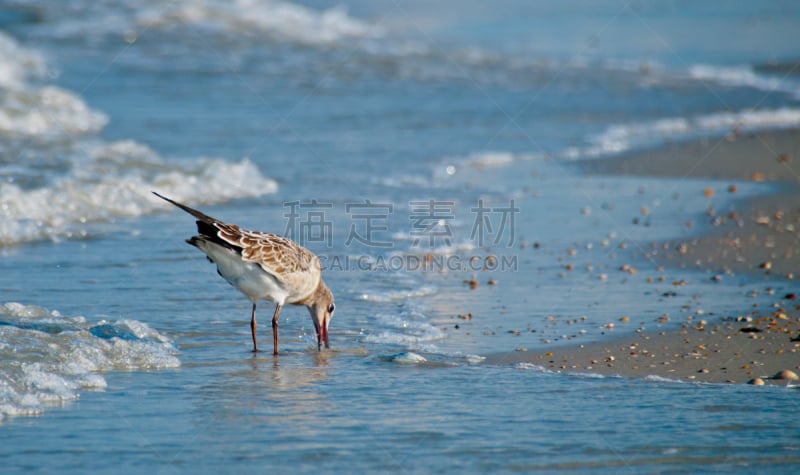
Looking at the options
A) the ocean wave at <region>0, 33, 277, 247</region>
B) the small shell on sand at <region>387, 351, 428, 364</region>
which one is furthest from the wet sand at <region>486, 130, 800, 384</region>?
the ocean wave at <region>0, 33, 277, 247</region>

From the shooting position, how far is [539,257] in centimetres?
971

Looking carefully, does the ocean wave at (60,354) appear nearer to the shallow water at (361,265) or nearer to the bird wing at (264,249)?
the shallow water at (361,265)

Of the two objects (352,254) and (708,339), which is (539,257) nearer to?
(352,254)

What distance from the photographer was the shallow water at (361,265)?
5234mm

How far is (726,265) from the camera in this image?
9.24 meters

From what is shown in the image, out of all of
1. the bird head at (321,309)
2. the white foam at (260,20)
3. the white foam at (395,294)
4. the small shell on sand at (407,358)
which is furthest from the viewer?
the white foam at (260,20)

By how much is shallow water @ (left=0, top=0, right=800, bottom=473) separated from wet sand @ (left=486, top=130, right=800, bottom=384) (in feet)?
0.87

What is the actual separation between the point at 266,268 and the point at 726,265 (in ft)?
14.3

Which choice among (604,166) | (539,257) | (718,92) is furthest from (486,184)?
(718,92)

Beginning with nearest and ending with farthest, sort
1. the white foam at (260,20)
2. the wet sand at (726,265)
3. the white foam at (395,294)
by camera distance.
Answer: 1. the wet sand at (726,265)
2. the white foam at (395,294)
3. the white foam at (260,20)

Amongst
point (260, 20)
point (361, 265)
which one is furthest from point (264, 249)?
point (260, 20)

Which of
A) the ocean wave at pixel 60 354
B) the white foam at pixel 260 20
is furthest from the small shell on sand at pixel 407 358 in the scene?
the white foam at pixel 260 20

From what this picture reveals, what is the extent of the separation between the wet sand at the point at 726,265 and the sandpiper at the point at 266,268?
57.0 inches

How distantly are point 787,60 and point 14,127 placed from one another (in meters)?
21.5
